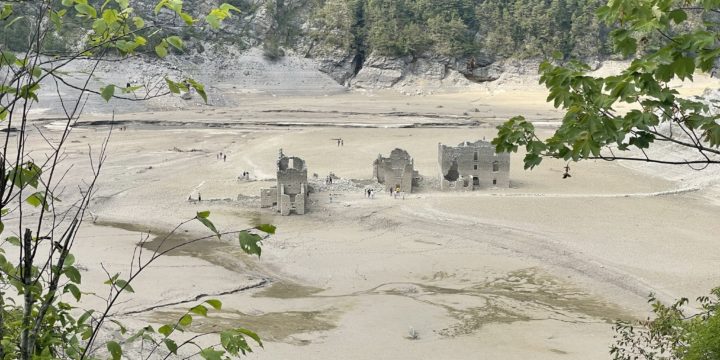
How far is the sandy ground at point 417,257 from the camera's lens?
17.8m

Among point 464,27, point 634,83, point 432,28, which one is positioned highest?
point 464,27

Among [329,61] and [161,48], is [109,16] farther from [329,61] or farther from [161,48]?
[329,61]

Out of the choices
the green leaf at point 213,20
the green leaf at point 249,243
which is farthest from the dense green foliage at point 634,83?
the green leaf at point 213,20

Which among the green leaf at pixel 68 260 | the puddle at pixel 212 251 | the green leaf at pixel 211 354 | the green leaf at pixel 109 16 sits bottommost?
the puddle at pixel 212 251

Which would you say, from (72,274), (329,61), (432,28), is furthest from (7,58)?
(432,28)

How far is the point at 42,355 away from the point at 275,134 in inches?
2083

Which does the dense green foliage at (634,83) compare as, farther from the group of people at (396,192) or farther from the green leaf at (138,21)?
the group of people at (396,192)

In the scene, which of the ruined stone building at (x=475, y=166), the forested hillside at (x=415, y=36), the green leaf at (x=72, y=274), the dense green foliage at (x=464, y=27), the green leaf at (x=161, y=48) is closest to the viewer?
the green leaf at (x=72, y=274)

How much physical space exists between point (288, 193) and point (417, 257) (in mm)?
8536

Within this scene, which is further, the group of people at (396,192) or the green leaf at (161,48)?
the group of people at (396,192)

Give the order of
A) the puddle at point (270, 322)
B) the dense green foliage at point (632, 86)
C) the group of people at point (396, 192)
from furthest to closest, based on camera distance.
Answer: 1. the group of people at point (396, 192)
2. the puddle at point (270, 322)
3. the dense green foliage at point (632, 86)

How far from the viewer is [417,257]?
24.6 m

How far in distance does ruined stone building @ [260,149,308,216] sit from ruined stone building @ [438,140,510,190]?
7.22 metres

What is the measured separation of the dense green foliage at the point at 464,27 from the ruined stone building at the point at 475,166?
2392 inches
